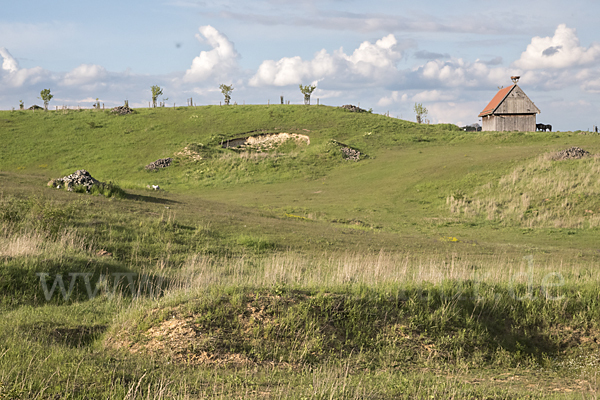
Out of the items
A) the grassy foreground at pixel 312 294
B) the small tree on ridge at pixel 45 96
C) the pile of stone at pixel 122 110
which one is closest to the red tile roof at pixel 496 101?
the grassy foreground at pixel 312 294

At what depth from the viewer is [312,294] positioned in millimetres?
8727

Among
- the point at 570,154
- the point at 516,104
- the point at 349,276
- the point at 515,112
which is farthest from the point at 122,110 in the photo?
the point at 349,276

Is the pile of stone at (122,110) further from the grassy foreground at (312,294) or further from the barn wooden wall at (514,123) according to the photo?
the barn wooden wall at (514,123)

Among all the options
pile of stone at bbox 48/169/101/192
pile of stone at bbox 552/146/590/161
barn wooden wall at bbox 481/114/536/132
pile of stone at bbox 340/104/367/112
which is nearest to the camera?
pile of stone at bbox 48/169/101/192

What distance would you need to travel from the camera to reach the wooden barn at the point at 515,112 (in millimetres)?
62188

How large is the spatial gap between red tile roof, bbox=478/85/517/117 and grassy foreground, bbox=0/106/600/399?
31.8 m

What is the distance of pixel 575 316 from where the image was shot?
9.12 m

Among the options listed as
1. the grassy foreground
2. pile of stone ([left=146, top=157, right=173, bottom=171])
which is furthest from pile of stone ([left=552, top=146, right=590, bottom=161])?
pile of stone ([left=146, top=157, right=173, bottom=171])

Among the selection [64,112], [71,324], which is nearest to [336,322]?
[71,324]

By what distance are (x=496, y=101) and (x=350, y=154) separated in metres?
26.5

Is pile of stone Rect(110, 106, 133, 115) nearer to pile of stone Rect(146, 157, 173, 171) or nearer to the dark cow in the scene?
pile of stone Rect(146, 157, 173, 171)

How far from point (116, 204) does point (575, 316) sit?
1780cm

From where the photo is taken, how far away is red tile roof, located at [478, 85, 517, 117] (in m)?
62.6

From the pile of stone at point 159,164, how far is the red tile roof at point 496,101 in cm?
4082
